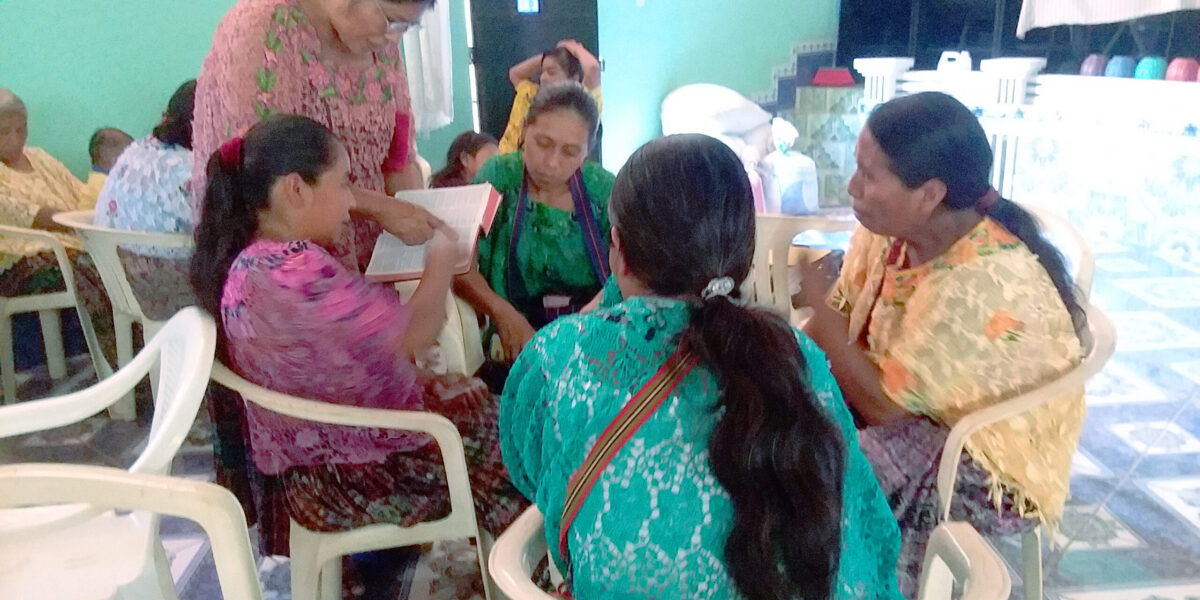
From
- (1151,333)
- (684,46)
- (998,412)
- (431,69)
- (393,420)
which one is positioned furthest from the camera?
(684,46)

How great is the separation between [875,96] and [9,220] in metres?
4.02

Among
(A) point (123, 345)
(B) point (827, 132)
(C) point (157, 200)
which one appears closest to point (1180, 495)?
(C) point (157, 200)

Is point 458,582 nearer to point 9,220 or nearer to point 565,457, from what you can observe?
point 565,457

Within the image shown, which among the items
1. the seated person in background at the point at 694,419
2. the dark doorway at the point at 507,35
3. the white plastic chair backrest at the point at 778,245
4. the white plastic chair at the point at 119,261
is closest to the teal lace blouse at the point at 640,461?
the seated person in background at the point at 694,419

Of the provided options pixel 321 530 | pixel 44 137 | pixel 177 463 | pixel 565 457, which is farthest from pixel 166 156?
pixel 565 457

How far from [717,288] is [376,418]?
64 centimetres

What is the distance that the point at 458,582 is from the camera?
1697 millimetres

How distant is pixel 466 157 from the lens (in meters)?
2.84

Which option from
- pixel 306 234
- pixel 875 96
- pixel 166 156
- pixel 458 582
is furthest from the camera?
pixel 875 96

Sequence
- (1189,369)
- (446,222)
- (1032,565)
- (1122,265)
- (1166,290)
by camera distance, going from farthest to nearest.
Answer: (1122,265) < (1166,290) < (1189,369) < (446,222) < (1032,565)

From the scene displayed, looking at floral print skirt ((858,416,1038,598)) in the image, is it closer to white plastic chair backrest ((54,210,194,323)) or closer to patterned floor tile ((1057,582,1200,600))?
patterned floor tile ((1057,582,1200,600))

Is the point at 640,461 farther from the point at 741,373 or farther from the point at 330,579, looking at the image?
the point at 330,579

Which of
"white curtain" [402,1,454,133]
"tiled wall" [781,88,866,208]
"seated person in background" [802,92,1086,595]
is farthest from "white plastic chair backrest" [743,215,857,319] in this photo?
"tiled wall" [781,88,866,208]

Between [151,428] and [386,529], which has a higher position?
[151,428]
